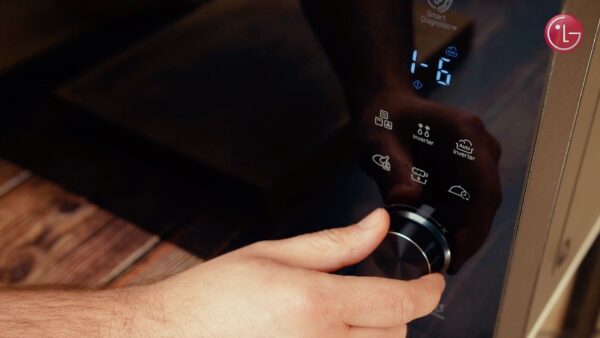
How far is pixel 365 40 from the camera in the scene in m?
0.44

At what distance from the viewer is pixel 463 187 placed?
0.44m

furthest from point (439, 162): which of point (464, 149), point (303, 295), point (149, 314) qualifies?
point (149, 314)

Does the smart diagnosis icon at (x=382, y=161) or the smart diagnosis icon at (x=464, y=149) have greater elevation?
the smart diagnosis icon at (x=464, y=149)

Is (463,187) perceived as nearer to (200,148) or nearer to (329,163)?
(329,163)

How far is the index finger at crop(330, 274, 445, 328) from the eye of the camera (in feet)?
1.61

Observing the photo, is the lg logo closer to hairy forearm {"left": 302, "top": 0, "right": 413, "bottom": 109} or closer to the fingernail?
hairy forearm {"left": 302, "top": 0, "right": 413, "bottom": 109}

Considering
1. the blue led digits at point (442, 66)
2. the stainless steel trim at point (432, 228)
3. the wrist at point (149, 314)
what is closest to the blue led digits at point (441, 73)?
the blue led digits at point (442, 66)

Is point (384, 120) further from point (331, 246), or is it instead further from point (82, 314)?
point (82, 314)

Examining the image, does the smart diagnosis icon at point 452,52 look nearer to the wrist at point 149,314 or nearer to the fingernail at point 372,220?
the fingernail at point 372,220

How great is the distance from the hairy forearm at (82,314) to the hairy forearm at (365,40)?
0.74ft

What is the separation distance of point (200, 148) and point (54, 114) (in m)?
0.16

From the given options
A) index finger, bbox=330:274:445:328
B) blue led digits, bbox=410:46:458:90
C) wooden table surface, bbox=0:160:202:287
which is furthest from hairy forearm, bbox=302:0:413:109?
wooden table surface, bbox=0:160:202:287

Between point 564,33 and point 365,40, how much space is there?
12 cm

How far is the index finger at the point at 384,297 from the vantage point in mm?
491
